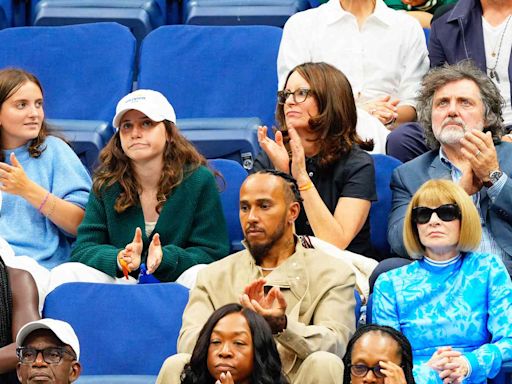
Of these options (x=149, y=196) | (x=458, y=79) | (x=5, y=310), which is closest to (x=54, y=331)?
(x=5, y=310)

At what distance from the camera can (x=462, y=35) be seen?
5.42 m

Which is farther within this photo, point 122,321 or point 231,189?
point 231,189

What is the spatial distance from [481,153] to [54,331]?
151 centimetres

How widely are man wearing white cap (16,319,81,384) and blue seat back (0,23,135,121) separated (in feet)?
6.31

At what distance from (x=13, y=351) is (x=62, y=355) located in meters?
0.28

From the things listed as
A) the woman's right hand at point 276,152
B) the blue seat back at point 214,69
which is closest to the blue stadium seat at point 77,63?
the blue seat back at point 214,69

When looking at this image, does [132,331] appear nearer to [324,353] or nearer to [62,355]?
[62,355]

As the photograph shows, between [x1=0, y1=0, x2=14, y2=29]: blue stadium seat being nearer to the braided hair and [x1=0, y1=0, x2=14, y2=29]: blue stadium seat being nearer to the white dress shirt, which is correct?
the white dress shirt

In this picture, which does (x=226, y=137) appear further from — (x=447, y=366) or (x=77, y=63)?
(x=447, y=366)

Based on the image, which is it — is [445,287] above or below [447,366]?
above

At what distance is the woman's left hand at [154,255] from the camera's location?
438 centimetres

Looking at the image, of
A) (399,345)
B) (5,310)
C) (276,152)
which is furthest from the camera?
(276,152)

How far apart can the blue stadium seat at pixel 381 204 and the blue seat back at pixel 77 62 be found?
1268 millimetres

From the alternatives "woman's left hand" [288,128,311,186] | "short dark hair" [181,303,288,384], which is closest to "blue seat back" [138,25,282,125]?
"woman's left hand" [288,128,311,186]
